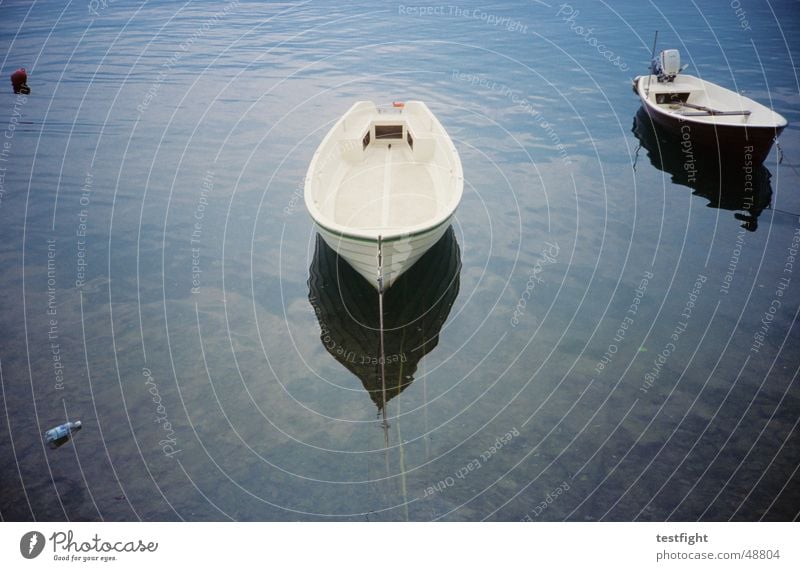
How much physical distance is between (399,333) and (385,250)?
221cm

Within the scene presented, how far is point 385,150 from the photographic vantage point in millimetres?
19438

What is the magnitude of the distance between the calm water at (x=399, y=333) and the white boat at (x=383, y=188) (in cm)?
158

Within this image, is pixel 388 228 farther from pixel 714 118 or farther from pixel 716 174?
pixel 714 118

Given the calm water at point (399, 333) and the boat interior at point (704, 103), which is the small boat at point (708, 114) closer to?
the boat interior at point (704, 103)

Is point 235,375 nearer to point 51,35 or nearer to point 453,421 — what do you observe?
point 453,421

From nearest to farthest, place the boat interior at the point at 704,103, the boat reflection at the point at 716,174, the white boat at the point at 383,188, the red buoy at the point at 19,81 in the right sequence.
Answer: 1. the white boat at the point at 383,188
2. the boat reflection at the point at 716,174
3. the boat interior at the point at 704,103
4. the red buoy at the point at 19,81

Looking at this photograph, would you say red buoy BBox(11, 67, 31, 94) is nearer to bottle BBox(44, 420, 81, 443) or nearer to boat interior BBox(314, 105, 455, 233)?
boat interior BBox(314, 105, 455, 233)

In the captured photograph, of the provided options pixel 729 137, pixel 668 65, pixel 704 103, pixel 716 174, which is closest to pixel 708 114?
pixel 704 103

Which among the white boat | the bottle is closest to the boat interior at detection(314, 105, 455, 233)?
the white boat

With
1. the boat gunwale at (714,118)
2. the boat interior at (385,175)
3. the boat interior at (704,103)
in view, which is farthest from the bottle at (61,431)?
the boat interior at (704,103)

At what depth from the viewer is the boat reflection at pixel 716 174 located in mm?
17672

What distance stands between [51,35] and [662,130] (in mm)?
44549

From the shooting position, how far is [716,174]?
19656 mm
